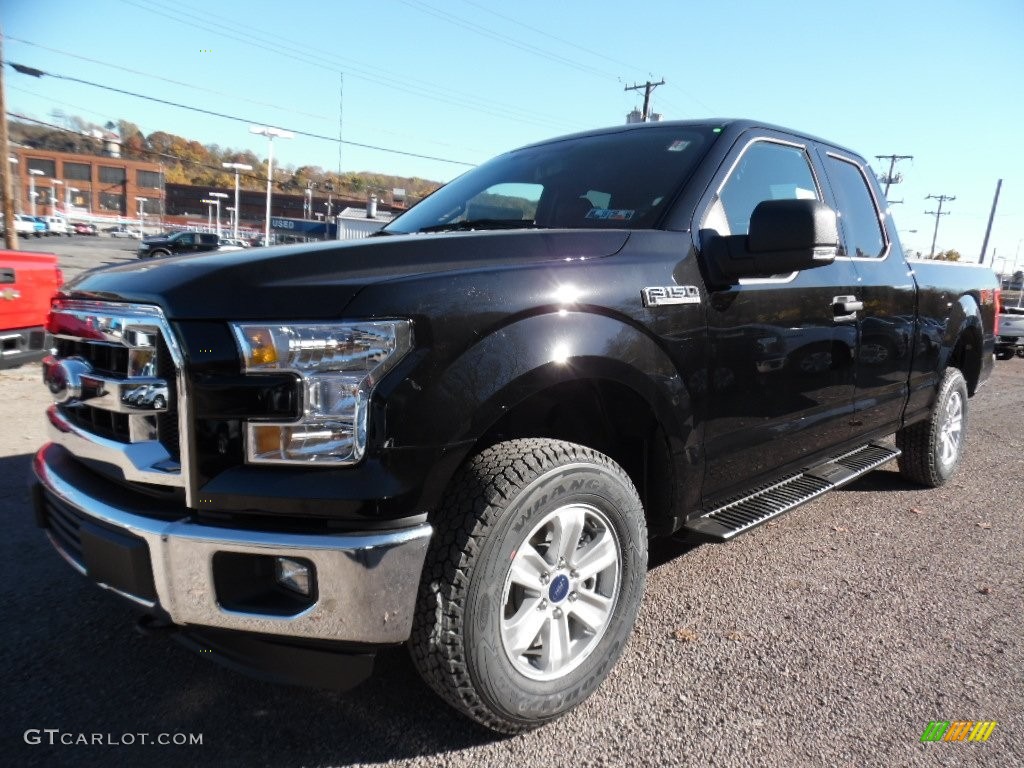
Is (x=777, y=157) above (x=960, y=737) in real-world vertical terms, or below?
above

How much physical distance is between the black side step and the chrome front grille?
69.5 inches

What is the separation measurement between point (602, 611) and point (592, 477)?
0.46 metres

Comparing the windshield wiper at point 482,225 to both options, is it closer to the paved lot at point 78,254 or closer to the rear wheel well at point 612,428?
the rear wheel well at point 612,428

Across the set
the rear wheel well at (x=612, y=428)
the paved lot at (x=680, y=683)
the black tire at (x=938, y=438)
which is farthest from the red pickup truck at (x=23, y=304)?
the black tire at (x=938, y=438)

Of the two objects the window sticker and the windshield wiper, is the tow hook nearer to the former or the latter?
the windshield wiper

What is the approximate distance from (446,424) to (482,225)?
4.36ft

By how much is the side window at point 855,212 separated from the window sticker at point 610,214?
1343mm

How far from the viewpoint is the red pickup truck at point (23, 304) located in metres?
5.97

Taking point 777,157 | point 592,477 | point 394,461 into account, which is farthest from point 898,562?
point 394,461

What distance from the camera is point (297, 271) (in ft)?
5.92

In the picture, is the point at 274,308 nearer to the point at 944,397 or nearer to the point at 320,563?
the point at 320,563

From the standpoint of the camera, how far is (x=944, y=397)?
4590mm

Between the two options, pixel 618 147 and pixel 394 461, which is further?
pixel 618 147

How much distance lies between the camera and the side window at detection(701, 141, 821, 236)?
2787 mm
